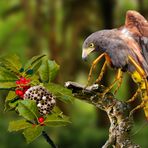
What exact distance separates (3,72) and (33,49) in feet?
13.5

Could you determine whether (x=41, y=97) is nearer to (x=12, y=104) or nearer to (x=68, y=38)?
(x=12, y=104)

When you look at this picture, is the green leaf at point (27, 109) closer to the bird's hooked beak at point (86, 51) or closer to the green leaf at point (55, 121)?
the green leaf at point (55, 121)

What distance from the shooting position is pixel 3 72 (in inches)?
53.5

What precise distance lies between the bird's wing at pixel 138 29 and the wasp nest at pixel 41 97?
0.96 feet

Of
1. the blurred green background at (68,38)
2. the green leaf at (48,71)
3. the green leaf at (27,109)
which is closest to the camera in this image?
the green leaf at (27,109)

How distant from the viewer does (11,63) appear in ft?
4.52

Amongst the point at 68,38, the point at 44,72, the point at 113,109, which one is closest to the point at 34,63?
the point at 44,72

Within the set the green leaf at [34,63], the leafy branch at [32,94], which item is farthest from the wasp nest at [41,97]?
the green leaf at [34,63]

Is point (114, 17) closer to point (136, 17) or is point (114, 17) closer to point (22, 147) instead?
point (22, 147)

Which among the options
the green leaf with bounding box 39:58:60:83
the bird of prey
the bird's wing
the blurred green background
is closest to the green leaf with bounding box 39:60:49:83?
the green leaf with bounding box 39:58:60:83

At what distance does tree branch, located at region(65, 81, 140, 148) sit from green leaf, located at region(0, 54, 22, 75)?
141 mm

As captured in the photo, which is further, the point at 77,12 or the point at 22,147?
the point at 77,12

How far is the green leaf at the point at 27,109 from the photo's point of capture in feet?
4.20

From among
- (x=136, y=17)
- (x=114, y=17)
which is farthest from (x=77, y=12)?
(x=136, y=17)
